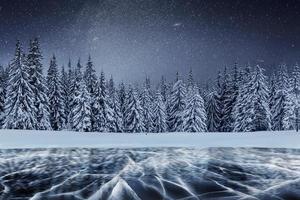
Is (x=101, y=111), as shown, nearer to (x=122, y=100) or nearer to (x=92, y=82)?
(x=92, y=82)

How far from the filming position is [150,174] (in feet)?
28.4

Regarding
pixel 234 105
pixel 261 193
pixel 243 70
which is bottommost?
pixel 261 193

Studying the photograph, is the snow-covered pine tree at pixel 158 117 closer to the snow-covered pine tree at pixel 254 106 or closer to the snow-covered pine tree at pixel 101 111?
the snow-covered pine tree at pixel 101 111

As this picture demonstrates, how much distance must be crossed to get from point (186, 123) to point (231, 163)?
4268 centimetres

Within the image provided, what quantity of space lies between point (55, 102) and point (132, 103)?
13853 millimetres

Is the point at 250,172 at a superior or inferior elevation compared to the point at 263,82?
inferior

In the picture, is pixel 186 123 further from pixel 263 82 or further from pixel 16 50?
pixel 16 50

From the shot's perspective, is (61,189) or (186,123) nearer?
(61,189)

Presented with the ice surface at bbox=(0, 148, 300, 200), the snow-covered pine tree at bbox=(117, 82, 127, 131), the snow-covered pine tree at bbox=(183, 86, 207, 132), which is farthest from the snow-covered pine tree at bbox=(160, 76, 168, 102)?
the ice surface at bbox=(0, 148, 300, 200)

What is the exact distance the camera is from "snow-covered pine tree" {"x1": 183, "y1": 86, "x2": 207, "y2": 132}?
170 ft

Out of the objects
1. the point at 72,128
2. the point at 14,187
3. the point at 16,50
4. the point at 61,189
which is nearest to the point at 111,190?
the point at 61,189

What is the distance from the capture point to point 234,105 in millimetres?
53688

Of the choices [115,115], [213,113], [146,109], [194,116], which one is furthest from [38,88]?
[213,113]

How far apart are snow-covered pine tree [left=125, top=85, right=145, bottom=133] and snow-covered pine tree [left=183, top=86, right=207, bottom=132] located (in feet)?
26.3
